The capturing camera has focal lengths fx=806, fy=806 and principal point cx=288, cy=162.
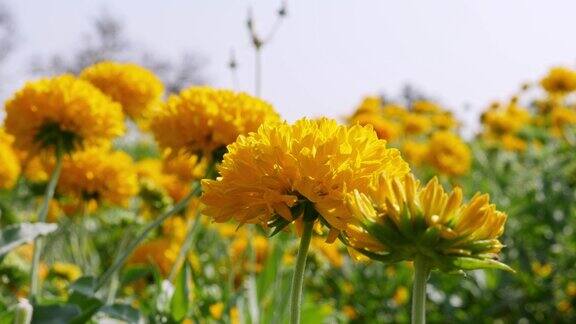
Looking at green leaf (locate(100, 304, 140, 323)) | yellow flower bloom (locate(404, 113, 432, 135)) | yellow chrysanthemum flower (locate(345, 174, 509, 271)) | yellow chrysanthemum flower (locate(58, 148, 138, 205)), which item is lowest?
yellow chrysanthemum flower (locate(345, 174, 509, 271))

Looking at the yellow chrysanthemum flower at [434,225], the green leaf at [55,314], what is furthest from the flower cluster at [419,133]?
the yellow chrysanthemum flower at [434,225]

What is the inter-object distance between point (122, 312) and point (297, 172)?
0.74 metres

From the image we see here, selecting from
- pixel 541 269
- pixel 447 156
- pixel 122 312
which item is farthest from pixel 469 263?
pixel 447 156

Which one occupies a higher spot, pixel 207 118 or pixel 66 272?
pixel 66 272

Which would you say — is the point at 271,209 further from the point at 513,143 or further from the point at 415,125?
the point at 513,143

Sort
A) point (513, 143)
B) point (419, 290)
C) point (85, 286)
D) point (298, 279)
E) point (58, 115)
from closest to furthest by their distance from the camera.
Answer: point (419, 290) → point (298, 279) → point (85, 286) → point (58, 115) → point (513, 143)

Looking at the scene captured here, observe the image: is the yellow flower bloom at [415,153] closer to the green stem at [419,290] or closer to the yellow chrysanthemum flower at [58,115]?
the yellow chrysanthemum flower at [58,115]

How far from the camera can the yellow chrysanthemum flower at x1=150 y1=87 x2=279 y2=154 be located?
66.2 inches

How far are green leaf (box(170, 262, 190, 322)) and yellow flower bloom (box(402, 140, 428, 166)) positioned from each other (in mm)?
2791

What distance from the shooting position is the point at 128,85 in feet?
8.12

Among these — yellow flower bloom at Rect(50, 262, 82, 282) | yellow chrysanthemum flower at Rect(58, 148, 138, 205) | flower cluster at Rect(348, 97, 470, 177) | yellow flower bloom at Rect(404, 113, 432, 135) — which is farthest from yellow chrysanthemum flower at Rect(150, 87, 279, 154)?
yellow flower bloom at Rect(404, 113, 432, 135)

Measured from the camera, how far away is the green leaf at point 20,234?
1.54 m

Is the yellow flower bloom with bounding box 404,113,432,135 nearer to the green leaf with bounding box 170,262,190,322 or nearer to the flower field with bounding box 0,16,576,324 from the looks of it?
the flower field with bounding box 0,16,576,324

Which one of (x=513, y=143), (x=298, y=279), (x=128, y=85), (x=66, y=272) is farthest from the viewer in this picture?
(x=513, y=143)
